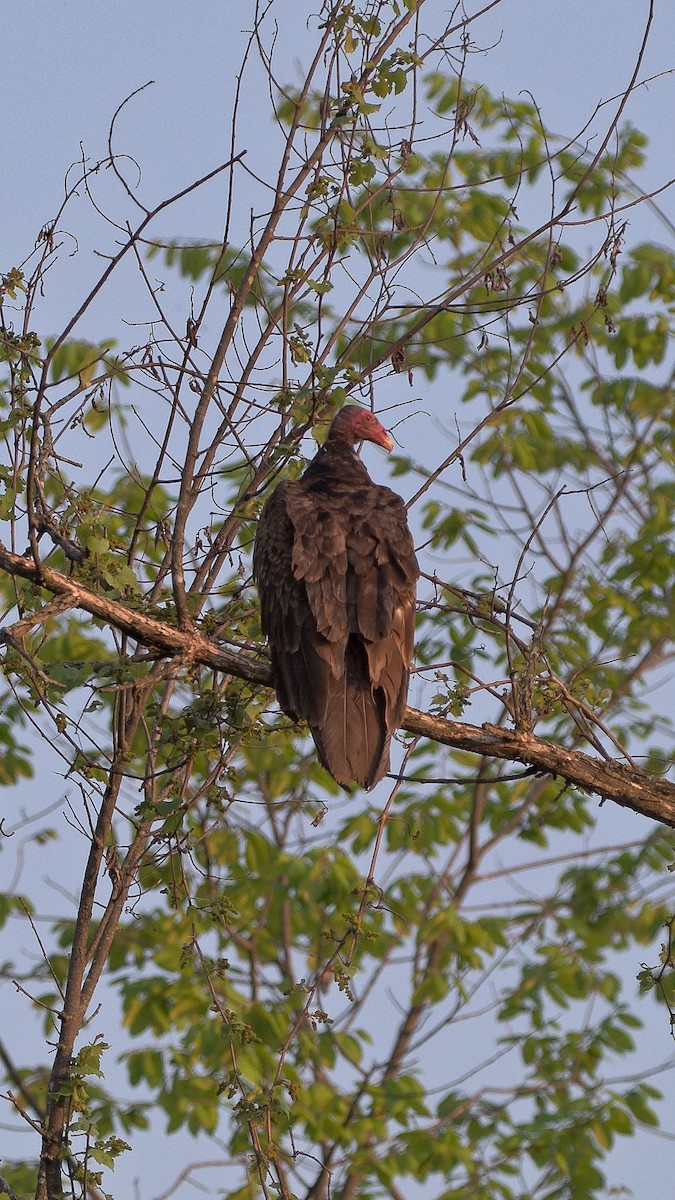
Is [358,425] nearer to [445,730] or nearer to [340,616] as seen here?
[340,616]

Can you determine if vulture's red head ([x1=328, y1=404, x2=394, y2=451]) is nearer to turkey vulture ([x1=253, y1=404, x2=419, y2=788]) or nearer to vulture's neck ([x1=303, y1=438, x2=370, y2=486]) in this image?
vulture's neck ([x1=303, y1=438, x2=370, y2=486])

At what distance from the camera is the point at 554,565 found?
7719 millimetres

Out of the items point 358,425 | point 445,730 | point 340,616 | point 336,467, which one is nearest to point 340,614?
point 340,616

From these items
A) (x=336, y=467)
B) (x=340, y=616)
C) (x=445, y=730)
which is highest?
(x=336, y=467)

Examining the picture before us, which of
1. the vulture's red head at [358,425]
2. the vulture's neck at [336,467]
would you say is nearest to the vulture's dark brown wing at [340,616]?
the vulture's neck at [336,467]

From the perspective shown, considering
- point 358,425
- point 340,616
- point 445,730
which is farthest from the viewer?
point 358,425

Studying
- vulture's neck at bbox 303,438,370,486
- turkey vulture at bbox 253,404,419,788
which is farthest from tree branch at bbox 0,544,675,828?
vulture's neck at bbox 303,438,370,486

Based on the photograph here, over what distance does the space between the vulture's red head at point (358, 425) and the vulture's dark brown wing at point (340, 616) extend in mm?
874

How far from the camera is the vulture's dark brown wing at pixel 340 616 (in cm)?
335

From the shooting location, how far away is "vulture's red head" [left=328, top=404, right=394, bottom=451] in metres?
4.62

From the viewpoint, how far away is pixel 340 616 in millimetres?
3453

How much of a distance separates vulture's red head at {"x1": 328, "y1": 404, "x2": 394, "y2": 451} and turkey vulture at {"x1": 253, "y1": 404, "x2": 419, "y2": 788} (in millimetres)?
811

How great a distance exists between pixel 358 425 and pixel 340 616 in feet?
4.50

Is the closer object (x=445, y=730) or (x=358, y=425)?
(x=445, y=730)
